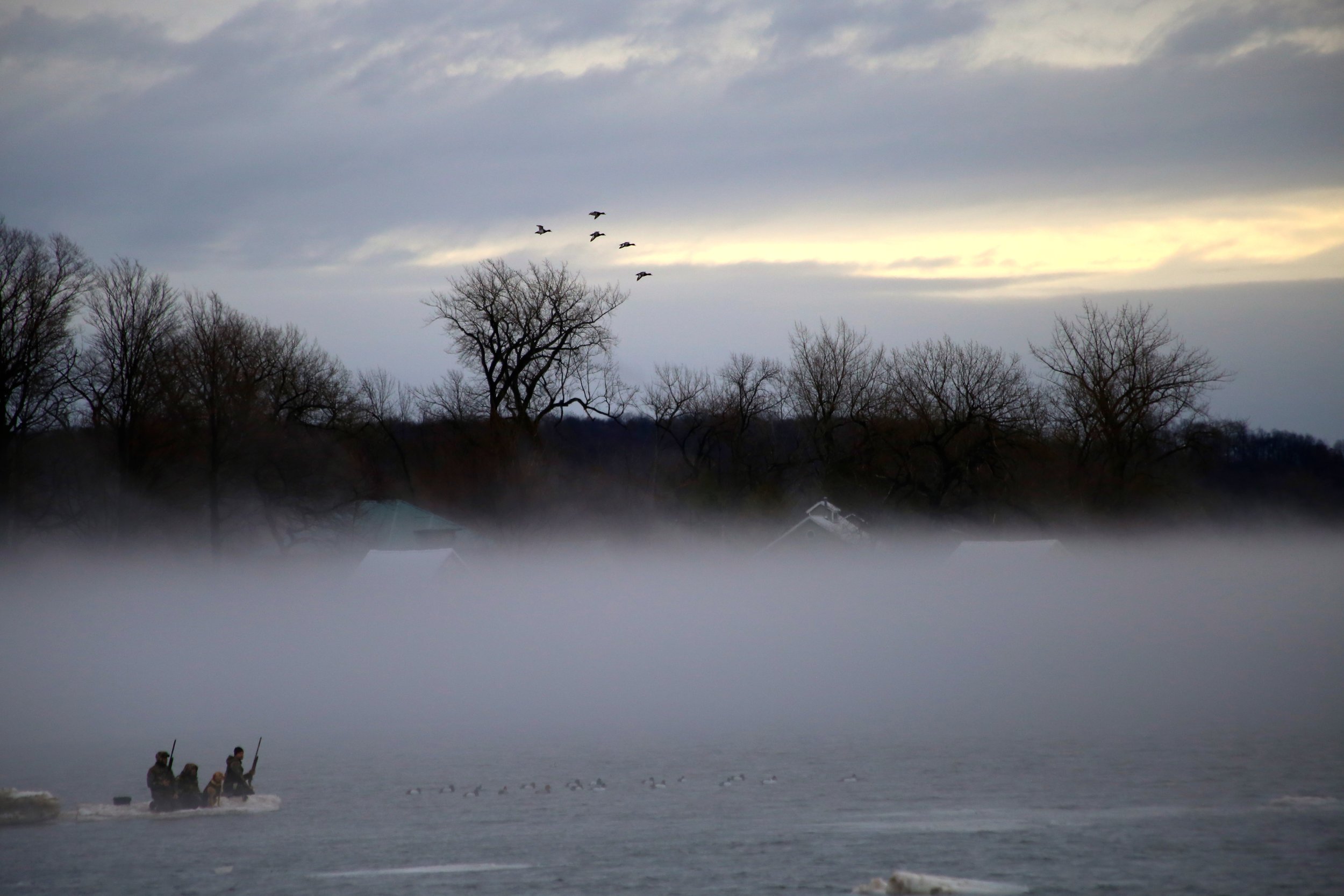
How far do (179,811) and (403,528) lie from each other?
196ft

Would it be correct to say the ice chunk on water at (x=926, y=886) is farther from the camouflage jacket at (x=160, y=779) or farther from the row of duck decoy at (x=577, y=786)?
the camouflage jacket at (x=160, y=779)

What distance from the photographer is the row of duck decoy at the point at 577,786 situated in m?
35.3

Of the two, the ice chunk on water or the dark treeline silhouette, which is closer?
the ice chunk on water

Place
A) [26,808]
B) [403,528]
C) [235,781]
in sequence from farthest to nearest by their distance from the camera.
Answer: [403,528] → [235,781] → [26,808]

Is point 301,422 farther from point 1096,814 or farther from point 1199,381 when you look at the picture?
point 1096,814

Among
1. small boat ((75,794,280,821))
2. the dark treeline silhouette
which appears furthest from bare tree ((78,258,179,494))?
small boat ((75,794,280,821))

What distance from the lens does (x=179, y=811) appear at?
32.0 metres

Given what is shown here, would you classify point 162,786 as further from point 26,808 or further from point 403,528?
point 403,528

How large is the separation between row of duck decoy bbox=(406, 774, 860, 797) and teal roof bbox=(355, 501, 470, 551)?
173 feet

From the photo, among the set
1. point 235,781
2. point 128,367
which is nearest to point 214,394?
point 128,367

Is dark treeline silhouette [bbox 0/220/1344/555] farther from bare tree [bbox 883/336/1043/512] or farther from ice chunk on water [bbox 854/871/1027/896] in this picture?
ice chunk on water [bbox 854/871/1027/896]

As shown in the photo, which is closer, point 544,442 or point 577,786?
point 577,786

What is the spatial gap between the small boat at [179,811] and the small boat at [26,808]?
0.61m

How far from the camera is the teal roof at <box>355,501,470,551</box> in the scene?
89.2 metres
